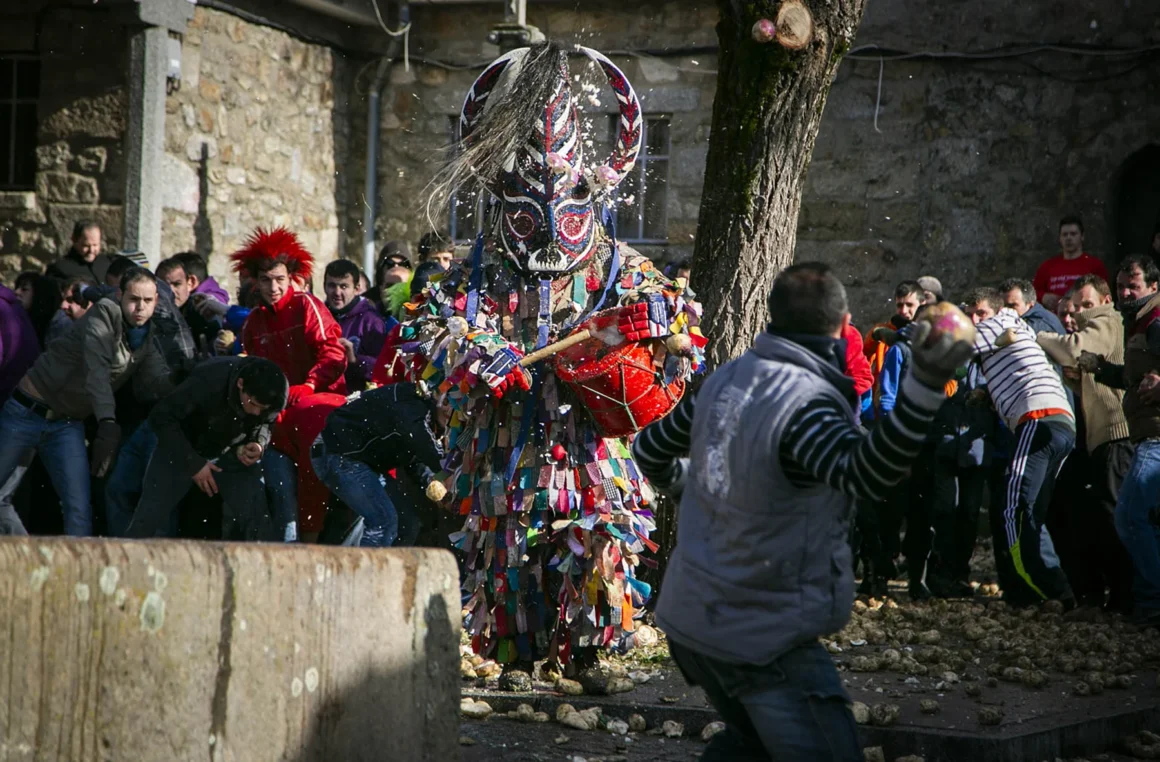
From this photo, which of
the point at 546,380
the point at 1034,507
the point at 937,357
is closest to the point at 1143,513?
the point at 1034,507

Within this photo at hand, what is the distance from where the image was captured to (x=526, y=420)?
5.57 m

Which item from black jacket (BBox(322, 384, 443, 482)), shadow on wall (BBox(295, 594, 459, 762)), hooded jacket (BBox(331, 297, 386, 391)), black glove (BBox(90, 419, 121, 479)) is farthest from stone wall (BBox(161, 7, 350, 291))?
shadow on wall (BBox(295, 594, 459, 762))

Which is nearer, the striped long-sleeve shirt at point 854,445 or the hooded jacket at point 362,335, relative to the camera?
the striped long-sleeve shirt at point 854,445

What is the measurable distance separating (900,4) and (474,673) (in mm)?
8190

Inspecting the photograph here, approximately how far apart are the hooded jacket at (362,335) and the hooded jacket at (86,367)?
48.6 inches

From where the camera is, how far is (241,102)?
1212 cm

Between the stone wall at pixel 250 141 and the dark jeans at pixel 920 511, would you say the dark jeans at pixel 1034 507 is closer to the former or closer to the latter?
the dark jeans at pixel 920 511

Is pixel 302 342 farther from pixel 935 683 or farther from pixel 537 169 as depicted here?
pixel 935 683

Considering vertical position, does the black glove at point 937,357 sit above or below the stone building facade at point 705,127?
below

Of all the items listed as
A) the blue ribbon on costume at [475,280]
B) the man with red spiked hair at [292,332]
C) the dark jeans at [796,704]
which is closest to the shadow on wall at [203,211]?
the man with red spiked hair at [292,332]

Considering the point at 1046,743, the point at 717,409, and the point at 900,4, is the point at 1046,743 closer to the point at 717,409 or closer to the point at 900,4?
the point at 717,409

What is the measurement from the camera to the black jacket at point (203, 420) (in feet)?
23.3

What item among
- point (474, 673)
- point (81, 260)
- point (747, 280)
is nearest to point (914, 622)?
point (747, 280)

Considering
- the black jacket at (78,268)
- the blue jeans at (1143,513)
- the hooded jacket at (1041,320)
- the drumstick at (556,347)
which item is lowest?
the blue jeans at (1143,513)
